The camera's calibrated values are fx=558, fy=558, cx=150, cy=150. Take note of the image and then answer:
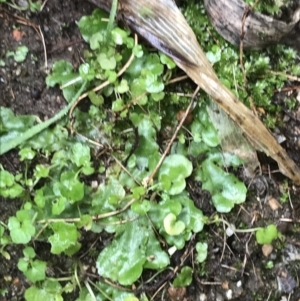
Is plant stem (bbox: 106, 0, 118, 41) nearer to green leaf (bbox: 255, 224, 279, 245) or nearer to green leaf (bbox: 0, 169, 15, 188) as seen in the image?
green leaf (bbox: 0, 169, 15, 188)

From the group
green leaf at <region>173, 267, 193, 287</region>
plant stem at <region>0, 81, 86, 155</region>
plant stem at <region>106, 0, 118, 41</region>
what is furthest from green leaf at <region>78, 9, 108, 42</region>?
green leaf at <region>173, 267, 193, 287</region>

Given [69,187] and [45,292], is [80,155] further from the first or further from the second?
[45,292]

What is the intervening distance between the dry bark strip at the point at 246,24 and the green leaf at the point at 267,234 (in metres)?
0.55

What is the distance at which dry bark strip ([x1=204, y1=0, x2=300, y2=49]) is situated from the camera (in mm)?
1624

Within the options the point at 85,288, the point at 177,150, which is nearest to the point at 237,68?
the point at 177,150

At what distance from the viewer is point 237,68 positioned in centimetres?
170

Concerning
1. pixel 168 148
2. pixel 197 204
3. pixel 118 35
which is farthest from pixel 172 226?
pixel 118 35

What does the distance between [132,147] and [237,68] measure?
15.7 inches

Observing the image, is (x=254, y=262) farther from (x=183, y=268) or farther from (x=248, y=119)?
(x=248, y=119)

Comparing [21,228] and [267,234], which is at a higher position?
[267,234]

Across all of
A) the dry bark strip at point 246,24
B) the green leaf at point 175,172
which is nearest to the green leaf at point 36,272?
the green leaf at point 175,172

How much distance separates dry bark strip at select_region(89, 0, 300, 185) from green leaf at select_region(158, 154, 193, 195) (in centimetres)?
20

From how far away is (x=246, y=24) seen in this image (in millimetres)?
1636

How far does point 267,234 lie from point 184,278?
10.9 inches
